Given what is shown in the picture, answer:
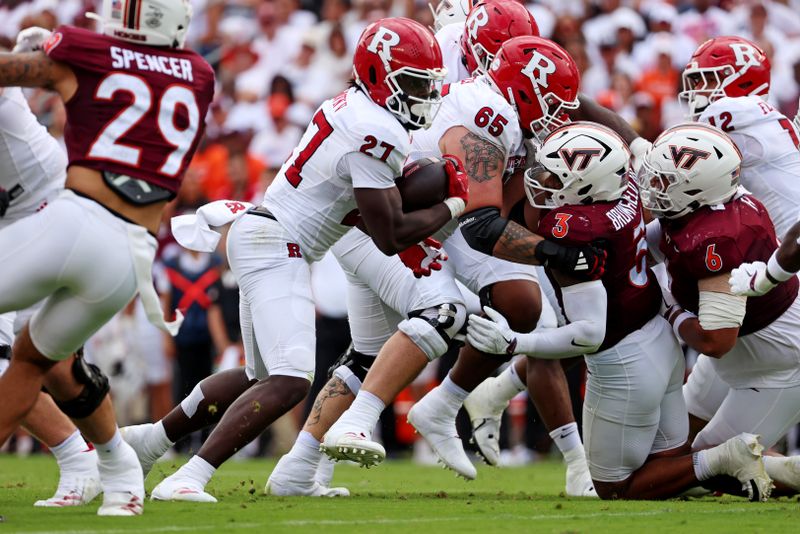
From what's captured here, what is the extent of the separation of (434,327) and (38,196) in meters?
1.89

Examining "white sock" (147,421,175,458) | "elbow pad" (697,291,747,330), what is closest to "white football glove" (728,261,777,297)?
"elbow pad" (697,291,747,330)

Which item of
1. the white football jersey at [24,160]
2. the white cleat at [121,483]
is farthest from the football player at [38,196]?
the white cleat at [121,483]

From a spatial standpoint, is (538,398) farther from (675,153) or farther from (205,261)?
(205,261)

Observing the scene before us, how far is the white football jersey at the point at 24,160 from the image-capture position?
224 inches

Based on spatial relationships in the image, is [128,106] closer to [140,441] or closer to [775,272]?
[140,441]

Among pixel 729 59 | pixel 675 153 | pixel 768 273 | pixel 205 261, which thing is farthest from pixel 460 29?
pixel 205 261

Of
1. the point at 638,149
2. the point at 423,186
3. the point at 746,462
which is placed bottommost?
the point at 746,462

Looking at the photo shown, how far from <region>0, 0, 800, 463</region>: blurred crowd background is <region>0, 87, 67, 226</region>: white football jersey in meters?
4.59

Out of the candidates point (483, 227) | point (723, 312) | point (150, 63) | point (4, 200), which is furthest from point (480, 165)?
point (4, 200)

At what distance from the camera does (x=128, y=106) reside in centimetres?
480

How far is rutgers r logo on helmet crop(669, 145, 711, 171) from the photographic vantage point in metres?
5.74

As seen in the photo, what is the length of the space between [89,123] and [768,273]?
8.94 feet

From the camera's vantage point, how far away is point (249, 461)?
10469 millimetres

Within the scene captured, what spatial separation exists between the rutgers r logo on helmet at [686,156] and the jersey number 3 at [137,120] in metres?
2.18
